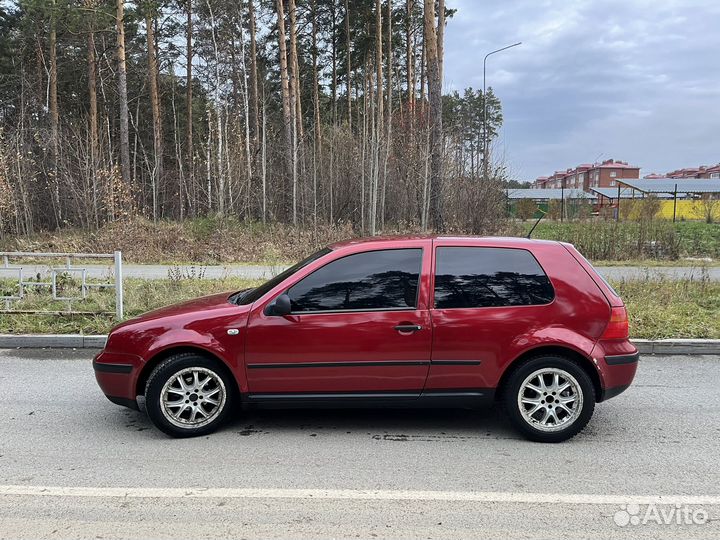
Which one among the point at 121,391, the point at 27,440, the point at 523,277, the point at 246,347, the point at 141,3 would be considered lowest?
the point at 27,440

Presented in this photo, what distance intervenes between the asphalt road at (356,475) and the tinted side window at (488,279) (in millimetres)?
1135

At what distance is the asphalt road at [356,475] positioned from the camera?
9.82 feet

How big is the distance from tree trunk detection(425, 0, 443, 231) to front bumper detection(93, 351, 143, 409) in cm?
1443

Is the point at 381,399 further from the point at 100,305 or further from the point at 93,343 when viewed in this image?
the point at 100,305

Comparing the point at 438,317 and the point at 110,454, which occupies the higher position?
the point at 438,317

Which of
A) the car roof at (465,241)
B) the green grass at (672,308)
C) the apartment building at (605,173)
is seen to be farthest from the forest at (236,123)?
the apartment building at (605,173)

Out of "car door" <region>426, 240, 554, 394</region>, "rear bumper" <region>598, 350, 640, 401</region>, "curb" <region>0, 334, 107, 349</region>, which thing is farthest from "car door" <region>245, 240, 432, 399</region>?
"curb" <region>0, 334, 107, 349</region>

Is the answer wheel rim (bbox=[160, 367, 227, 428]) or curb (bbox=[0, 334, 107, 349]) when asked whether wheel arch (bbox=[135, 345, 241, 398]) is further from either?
curb (bbox=[0, 334, 107, 349])

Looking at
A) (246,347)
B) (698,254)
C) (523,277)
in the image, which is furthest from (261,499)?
(698,254)

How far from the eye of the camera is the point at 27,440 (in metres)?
4.21

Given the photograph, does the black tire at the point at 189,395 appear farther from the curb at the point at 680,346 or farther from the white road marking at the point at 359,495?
the curb at the point at 680,346

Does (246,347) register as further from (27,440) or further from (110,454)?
(27,440)

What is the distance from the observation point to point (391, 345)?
13.4 feet

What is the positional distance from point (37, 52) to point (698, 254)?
3101 cm
